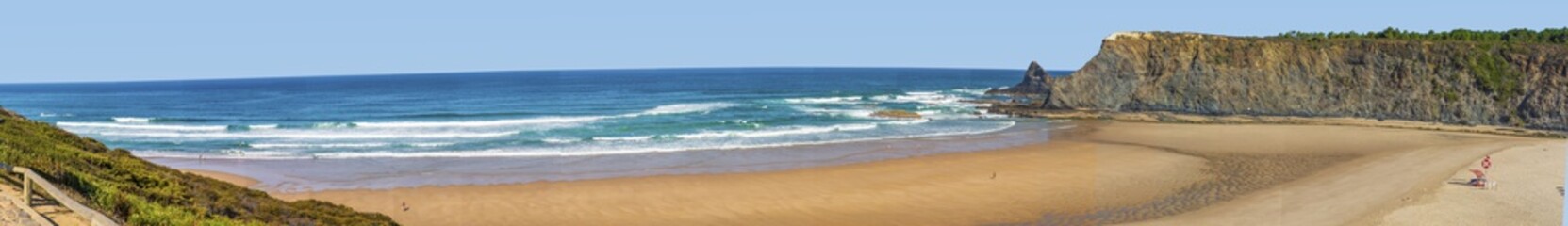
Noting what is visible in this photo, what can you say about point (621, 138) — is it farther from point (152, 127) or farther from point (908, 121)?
point (152, 127)

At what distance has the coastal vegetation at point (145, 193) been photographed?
494 inches

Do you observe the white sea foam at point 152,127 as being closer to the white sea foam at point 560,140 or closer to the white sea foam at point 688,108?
the white sea foam at point 560,140

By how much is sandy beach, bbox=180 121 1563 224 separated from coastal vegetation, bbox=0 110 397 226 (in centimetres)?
486

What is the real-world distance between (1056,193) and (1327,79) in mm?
37235

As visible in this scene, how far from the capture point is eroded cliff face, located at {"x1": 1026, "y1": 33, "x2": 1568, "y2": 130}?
164ft

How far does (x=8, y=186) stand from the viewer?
39.7 feet

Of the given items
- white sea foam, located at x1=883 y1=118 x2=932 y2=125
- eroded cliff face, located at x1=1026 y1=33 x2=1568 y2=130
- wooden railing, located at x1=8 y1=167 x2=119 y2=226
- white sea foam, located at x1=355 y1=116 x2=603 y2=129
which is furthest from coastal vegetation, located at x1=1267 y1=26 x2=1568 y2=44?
wooden railing, located at x1=8 y1=167 x2=119 y2=226

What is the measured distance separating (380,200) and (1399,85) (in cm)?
4932

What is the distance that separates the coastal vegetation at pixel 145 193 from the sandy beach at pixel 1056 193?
486 centimetres

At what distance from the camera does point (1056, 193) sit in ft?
82.7

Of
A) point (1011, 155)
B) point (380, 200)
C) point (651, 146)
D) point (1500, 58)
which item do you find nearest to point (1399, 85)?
point (1500, 58)

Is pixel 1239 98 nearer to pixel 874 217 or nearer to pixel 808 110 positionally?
pixel 808 110

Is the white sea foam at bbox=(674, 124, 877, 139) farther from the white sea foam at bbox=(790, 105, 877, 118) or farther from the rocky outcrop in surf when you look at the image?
the rocky outcrop in surf

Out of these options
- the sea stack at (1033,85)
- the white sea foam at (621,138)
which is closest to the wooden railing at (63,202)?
the white sea foam at (621,138)
